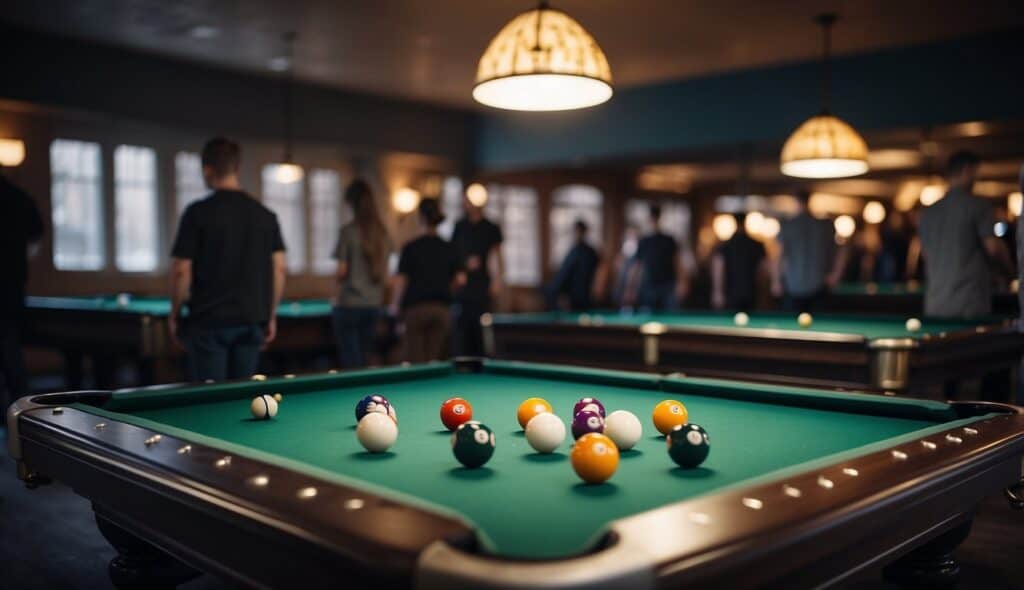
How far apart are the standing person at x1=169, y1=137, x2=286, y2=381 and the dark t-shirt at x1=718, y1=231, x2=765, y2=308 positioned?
14.6ft

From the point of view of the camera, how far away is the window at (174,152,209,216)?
830 cm

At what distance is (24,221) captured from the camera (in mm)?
4488

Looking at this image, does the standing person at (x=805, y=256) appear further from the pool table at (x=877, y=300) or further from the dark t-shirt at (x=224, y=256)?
the dark t-shirt at (x=224, y=256)

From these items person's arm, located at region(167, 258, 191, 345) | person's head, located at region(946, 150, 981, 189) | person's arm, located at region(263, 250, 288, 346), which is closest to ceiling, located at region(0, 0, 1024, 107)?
person's head, located at region(946, 150, 981, 189)

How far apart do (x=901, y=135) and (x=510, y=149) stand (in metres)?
4.14

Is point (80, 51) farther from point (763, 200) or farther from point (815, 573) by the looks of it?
point (763, 200)

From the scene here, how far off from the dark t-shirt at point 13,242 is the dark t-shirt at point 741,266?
5.08m

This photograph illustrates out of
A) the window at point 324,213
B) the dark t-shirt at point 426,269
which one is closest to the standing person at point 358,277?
the dark t-shirt at point 426,269

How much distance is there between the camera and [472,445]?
60.1 inches

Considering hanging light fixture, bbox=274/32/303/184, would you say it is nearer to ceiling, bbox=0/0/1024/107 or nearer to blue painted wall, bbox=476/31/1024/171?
ceiling, bbox=0/0/1024/107

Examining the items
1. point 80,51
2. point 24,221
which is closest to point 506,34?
point 24,221

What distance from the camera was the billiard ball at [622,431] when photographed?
1.70 meters

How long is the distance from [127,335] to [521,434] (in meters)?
3.50

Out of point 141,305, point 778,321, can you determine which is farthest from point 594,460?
point 141,305
